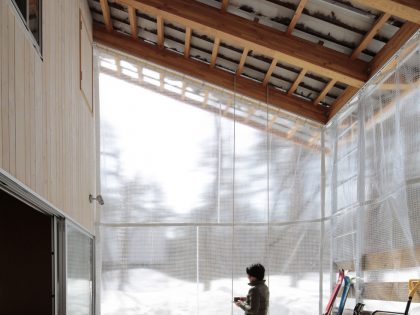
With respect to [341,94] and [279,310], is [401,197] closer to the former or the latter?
[341,94]

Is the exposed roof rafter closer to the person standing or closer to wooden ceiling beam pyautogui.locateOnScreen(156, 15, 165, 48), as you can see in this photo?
wooden ceiling beam pyautogui.locateOnScreen(156, 15, 165, 48)

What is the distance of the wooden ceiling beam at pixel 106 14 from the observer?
7423mm

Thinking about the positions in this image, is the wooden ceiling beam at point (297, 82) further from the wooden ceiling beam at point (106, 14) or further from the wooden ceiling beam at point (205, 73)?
the wooden ceiling beam at point (106, 14)

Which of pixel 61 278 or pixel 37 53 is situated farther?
pixel 61 278

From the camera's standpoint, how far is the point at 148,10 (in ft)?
23.1

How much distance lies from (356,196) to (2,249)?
372 centimetres

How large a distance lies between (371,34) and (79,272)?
12.3 feet

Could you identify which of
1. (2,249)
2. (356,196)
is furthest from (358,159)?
(2,249)

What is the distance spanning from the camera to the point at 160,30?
7.76m

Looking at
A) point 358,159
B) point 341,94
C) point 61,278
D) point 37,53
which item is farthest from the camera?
point 341,94

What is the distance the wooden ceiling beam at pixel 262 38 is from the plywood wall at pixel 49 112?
109 cm

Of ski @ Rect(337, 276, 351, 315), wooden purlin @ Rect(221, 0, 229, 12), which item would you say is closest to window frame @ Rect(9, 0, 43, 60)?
wooden purlin @ Rect(221, 0, 229, 12)

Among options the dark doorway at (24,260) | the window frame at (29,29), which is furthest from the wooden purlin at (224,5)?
the dark doorway at (24,260)

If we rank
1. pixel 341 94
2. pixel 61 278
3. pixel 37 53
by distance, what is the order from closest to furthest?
1. pixel 37 53
2. pixel 61 278
3. pixel 341 94
